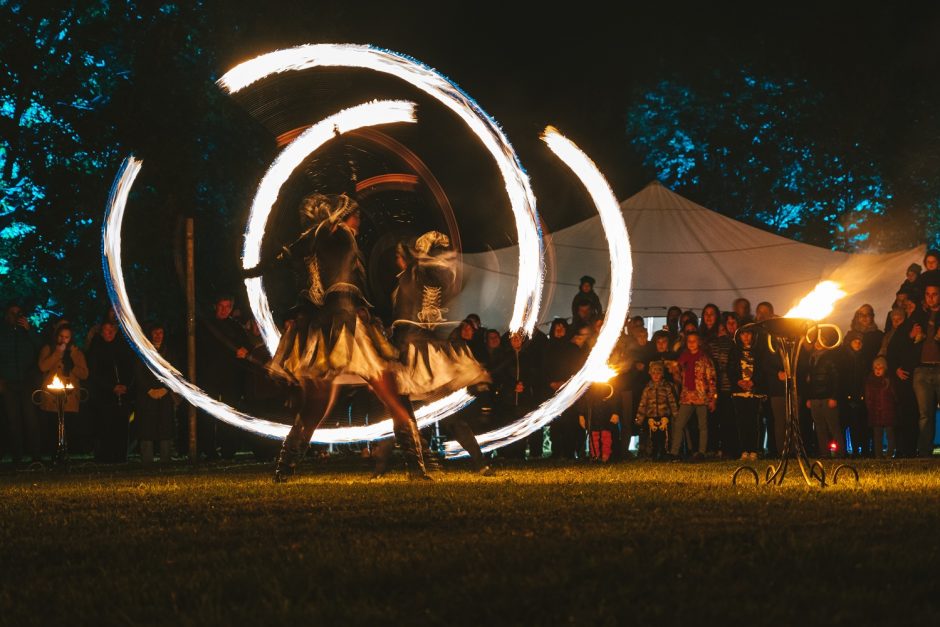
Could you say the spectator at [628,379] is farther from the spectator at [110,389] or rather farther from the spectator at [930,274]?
the spectator at [110,389]

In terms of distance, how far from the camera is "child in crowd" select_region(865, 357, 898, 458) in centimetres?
1700

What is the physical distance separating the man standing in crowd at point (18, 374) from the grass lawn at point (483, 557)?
8.09 meters

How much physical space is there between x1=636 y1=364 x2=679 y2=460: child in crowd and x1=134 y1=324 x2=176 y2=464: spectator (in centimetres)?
609

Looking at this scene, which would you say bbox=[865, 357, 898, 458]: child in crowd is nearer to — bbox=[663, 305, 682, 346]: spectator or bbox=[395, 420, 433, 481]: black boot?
bbox=[663, 305, 682, 346]: spectator

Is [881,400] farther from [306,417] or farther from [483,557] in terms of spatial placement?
[483,557]

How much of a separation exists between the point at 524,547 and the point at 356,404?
1319 centimetres

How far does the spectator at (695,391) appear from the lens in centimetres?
1708

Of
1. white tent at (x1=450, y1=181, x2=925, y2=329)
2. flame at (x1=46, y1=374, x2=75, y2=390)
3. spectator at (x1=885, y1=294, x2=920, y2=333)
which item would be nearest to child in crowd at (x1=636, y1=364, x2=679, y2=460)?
spectator at (x1=885, y1=294, x2=920, y2=333)

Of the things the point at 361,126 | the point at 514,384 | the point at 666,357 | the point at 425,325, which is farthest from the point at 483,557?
the point at 666,357

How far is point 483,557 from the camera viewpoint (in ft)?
20.4

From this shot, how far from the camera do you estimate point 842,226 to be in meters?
44.9

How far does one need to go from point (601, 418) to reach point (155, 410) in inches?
226

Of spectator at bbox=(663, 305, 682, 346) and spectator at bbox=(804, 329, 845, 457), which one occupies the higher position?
spectator at bbox=(663, 305, 682, 346)

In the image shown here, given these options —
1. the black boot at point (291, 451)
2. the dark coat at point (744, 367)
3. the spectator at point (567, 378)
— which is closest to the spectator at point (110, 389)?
the spectator at point (567, 378)
